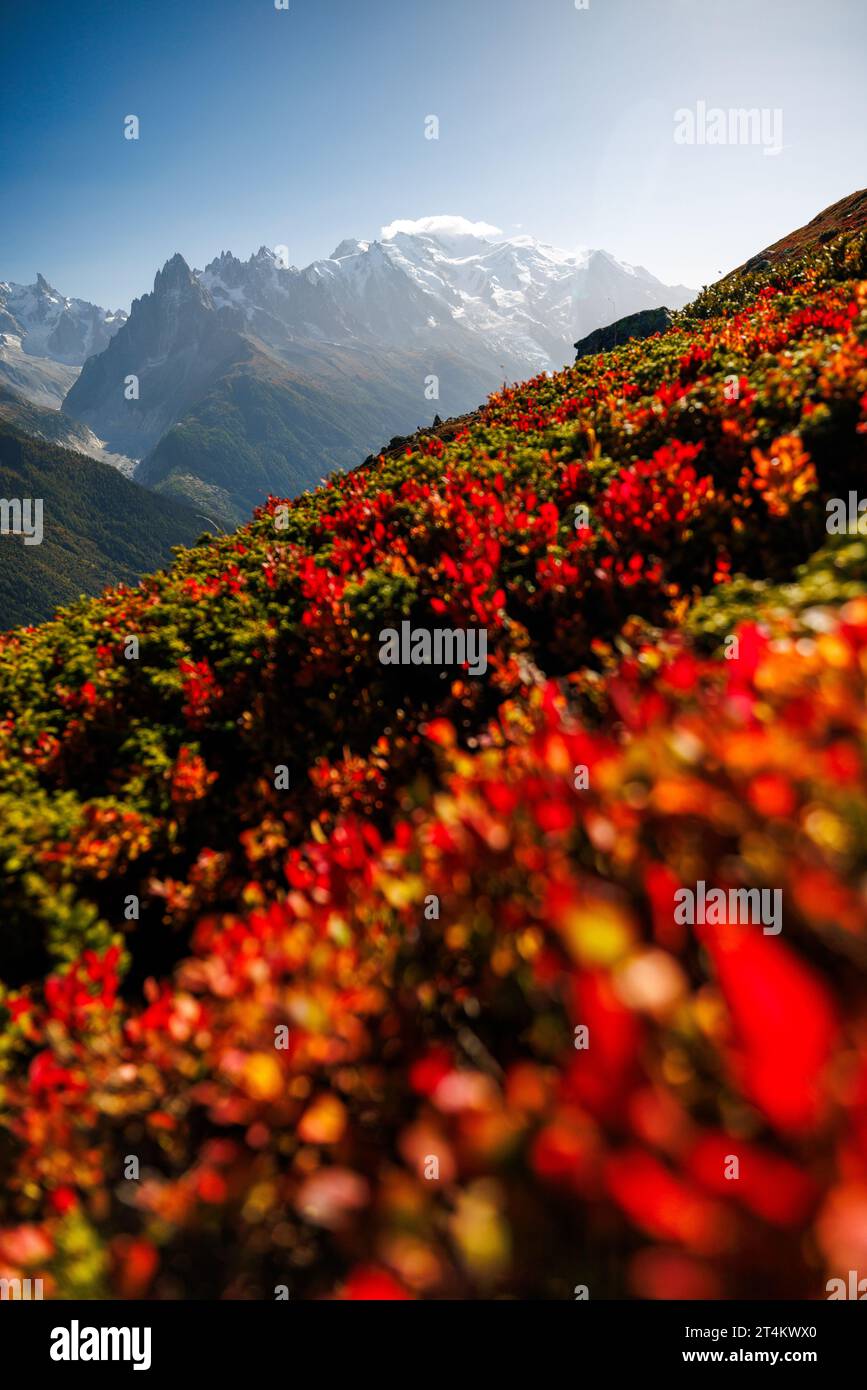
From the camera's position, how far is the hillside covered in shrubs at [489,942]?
1324 mm

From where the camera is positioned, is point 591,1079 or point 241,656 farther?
point 241,656

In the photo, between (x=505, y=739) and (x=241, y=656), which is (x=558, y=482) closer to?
(x=241, y=656)

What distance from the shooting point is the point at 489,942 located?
2.30 metres

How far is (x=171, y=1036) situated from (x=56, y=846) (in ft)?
7.41

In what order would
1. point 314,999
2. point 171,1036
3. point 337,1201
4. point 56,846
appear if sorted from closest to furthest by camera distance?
point 337,1201
point 314,999
point 171,1036
point 56,846

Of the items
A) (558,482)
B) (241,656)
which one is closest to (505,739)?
(241,656)

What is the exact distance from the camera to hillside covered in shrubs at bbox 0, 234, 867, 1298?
4.34 feet

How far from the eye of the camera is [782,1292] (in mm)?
1289

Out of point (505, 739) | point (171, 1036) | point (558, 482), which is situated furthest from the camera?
point (558, 482)

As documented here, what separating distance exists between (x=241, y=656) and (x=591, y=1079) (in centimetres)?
594
